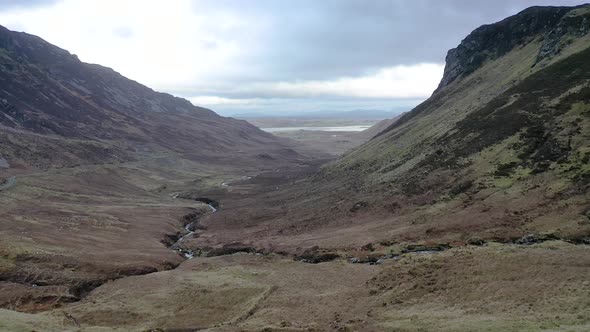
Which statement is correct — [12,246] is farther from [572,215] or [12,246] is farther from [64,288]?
[572,215]

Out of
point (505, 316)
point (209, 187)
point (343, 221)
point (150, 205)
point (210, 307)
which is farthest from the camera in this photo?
point (209, 187)

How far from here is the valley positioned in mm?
42969

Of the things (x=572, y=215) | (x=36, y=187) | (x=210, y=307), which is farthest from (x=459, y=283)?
(x=36, y=187)

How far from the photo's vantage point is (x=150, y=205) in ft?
405

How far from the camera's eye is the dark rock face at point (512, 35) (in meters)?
124

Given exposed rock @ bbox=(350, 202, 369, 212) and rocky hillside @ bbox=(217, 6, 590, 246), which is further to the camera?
exposed rock @ bbox=(350, 202, 369, 212)

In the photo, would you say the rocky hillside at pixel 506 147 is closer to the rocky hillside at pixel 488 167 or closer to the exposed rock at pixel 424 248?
the rocky hillside at pixel 488 167

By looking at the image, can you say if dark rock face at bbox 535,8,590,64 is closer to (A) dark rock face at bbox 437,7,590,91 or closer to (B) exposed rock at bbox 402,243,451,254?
(A) dark rock face at bbox 437,7,590,91

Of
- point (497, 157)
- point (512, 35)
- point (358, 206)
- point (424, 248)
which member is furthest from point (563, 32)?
point (424, 248)

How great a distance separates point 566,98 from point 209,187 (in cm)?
11465

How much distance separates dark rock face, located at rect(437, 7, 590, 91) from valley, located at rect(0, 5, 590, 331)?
149 centimetres

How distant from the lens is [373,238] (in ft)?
227

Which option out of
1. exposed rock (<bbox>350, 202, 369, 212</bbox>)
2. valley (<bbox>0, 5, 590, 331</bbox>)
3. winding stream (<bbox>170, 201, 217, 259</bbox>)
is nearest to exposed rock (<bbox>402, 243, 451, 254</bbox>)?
valley (<bbox>0, 5, 590, 331</bbox>)

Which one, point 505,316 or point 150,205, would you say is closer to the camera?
point 505,316
